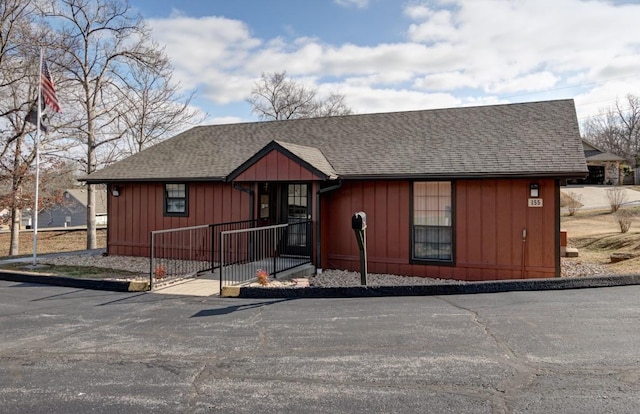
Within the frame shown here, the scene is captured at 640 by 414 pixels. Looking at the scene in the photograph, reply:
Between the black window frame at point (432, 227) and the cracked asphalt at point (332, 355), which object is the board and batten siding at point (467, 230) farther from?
the cracked asphalt at point (332, 355)

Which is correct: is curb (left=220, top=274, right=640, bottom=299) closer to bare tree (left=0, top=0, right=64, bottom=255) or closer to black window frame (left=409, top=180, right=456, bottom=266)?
black window frame (left=409, top=180, right=456, bottom=266)

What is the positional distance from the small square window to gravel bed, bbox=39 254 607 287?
1603 millimetres

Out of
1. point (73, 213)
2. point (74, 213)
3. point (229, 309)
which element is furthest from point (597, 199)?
point (74, 213)

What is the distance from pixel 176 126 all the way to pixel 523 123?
66.5 ft

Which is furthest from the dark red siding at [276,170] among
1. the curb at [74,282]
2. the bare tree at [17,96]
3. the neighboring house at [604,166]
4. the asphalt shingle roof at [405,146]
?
the neighboring house at [604,166]

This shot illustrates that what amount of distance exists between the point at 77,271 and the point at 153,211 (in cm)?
322

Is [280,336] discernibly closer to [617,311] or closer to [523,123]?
[617,311]

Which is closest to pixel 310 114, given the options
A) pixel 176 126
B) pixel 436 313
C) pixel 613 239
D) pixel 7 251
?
pixel 176 126

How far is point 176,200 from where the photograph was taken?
515 inches

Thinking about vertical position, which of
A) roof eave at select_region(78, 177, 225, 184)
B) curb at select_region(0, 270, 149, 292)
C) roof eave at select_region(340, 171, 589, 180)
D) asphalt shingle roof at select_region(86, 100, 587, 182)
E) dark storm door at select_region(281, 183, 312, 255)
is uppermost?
asphalt shingle roof at select_region(86, 100, 587, 182)

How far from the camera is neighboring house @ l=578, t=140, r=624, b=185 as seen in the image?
137 ft

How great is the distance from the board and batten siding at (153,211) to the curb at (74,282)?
3.82 m

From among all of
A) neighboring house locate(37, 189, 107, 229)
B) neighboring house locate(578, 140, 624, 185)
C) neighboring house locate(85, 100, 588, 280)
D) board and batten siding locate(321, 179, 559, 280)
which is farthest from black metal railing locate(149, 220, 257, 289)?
neighboring house locate(578, 140, 624, 185)

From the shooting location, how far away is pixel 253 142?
47.2 feet
